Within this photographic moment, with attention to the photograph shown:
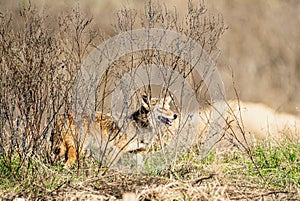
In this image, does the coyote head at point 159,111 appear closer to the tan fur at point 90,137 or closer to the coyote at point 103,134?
the coyote at point 103,134

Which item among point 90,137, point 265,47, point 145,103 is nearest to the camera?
point 90,137

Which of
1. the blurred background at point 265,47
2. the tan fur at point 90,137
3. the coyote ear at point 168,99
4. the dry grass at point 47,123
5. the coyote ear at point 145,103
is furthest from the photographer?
the blurred background at point 265,47

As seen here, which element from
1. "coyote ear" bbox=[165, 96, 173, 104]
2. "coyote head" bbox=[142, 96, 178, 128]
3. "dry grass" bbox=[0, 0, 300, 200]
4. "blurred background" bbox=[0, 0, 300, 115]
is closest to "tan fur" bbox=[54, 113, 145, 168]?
"dry grass" bbox=[0, 0, 300, 200]

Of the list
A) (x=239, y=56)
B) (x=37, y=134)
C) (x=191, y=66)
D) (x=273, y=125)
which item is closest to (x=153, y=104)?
(x=191, y=66)

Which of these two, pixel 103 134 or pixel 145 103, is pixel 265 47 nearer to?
pixel 145 103

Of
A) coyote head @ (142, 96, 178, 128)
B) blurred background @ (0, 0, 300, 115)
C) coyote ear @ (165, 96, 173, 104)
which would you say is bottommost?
coyote head @ (142, 96, 178, 128)

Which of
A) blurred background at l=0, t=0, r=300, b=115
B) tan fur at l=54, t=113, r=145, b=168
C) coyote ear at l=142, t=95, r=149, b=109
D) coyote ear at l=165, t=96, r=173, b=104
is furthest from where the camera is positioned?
blurred background at l=0, t=0, r=300, b=115

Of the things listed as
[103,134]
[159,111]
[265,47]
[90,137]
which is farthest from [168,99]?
[265,47]

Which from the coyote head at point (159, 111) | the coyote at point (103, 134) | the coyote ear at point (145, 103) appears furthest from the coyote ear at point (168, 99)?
the coyote ear at point (145, 103)

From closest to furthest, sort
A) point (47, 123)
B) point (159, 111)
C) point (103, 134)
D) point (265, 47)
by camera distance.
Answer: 1. point (47, 123)
2. point (103, 134)
3. point (159, 111)
4. point (265, 47)

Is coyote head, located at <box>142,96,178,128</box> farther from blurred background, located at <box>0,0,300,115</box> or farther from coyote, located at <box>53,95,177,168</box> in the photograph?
blurred background, located at <box>0,0,300,115</box>

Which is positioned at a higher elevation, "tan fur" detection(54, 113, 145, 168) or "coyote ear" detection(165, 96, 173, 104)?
"coyote ear" detection(165, 96, 173, 104)

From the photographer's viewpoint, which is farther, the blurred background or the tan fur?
the blurred background

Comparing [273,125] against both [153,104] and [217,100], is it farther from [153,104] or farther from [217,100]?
[153,104]
